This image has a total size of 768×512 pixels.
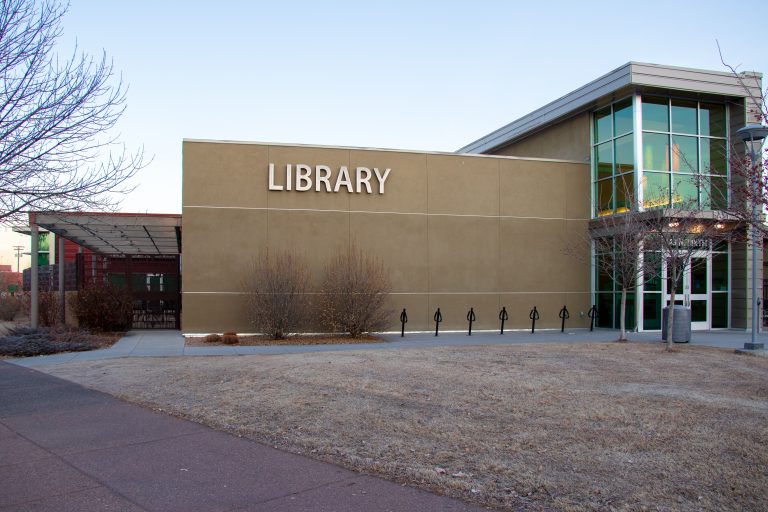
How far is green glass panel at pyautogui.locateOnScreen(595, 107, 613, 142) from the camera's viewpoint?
22.6m

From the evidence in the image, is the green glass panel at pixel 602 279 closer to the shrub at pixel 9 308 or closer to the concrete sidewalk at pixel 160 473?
the concrete sidewalk at pixel 160 473

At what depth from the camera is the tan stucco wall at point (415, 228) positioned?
19688 millimetres

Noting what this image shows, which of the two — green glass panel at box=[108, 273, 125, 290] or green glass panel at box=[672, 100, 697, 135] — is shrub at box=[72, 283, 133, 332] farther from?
green glass panel at box=[672, 100, 697, 135]

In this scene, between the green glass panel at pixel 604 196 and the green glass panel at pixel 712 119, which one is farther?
the green glass panel at pixel 604 196

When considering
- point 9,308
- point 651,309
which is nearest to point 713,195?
point 651,309

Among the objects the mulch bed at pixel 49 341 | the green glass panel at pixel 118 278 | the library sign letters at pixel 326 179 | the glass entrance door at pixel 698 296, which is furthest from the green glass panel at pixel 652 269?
the green glass panel at pixel 118 278

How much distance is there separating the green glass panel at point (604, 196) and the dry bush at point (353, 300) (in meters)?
8.62

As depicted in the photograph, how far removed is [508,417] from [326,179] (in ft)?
45.9

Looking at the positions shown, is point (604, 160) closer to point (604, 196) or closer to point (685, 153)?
point (604, 196)

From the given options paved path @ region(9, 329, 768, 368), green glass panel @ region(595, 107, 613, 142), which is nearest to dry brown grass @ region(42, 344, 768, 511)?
paved path @ region(9, 329, 768, 368)

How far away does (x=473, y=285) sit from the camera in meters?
21.8

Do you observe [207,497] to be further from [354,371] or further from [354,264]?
[354,264]

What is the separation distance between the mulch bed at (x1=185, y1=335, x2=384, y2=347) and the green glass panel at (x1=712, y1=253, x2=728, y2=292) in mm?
12192

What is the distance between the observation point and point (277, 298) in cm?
1845
